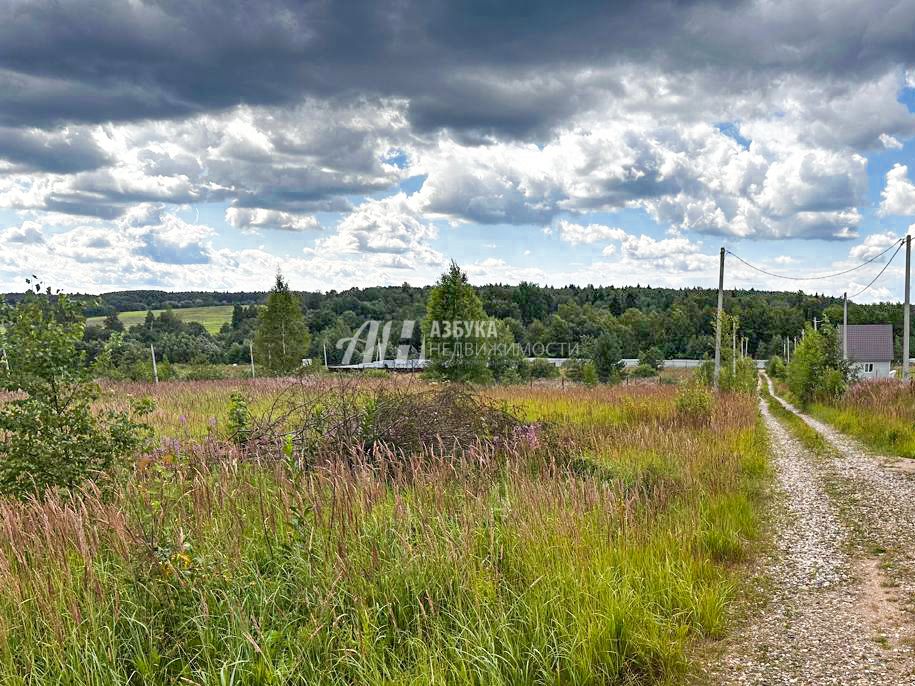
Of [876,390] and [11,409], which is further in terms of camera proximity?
[876,390]

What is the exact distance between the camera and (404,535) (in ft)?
13.0

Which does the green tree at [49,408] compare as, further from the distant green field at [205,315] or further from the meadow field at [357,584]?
the distant green field at [205,315]

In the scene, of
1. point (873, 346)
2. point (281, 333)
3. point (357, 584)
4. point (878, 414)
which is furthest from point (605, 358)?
point (357, 584)

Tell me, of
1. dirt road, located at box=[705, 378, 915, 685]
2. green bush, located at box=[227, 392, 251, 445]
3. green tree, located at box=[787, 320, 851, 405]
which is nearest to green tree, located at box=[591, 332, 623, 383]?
green tree, located at box=[787, 320, 851, 405]

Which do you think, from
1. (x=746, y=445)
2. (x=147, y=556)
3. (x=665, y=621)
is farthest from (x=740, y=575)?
(x=746, y=445)

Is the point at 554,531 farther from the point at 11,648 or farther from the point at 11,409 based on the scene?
the point at 11,409

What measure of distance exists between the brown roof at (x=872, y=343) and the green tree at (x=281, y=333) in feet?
166

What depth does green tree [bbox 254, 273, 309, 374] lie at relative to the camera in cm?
4138

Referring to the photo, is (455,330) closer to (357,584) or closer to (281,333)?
(357,584)

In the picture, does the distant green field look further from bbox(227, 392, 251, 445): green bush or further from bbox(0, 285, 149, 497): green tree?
bbox(0, 285, 149, 497): green tree

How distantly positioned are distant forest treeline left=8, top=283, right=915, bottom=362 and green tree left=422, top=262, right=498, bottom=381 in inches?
1767

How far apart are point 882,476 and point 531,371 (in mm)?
52840

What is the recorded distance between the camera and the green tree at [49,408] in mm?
5355

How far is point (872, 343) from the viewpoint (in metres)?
52.2
